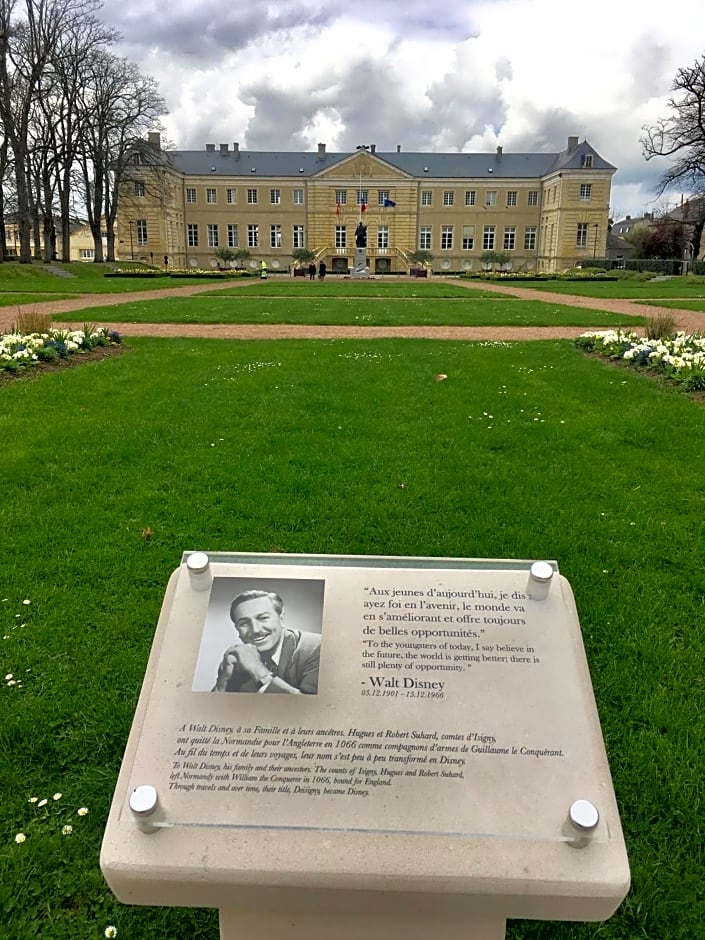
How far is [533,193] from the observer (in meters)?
→ 74.6

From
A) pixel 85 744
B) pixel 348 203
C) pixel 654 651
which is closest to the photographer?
pixel 85 744

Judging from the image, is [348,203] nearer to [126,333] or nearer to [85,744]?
[126,333]

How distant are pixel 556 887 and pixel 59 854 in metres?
1.55

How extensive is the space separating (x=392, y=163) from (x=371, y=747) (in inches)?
3134

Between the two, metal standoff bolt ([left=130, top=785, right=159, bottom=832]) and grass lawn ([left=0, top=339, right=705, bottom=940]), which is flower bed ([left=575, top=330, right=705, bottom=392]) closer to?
grass lawn ([left=0, top=339, right=705, bottom=940])

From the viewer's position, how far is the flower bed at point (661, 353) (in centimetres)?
796

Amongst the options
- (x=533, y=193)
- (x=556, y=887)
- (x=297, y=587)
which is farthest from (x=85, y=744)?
(x=533, y=193)

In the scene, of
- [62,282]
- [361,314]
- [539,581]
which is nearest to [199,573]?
[539,581]

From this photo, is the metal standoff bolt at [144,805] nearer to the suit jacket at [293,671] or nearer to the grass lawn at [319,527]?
the suit jacket at [293,671]

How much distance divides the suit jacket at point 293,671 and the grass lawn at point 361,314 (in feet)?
45.0

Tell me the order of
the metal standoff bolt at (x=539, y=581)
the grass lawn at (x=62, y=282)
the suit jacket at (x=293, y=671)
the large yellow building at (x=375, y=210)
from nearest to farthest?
the suit jacket at (x=293, y=671) → the metal standoff bolt at (x=539, y=581) → the grass lawn at (x=62, y=282) → the large yellow building at (x=375, y=210)

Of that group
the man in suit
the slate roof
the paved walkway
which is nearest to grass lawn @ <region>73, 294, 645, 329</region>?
the paved walkway

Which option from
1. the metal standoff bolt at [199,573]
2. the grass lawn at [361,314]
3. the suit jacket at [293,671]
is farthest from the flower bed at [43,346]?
the suit jacket at [293,671]

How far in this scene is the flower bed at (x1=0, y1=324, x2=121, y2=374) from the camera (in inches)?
344
